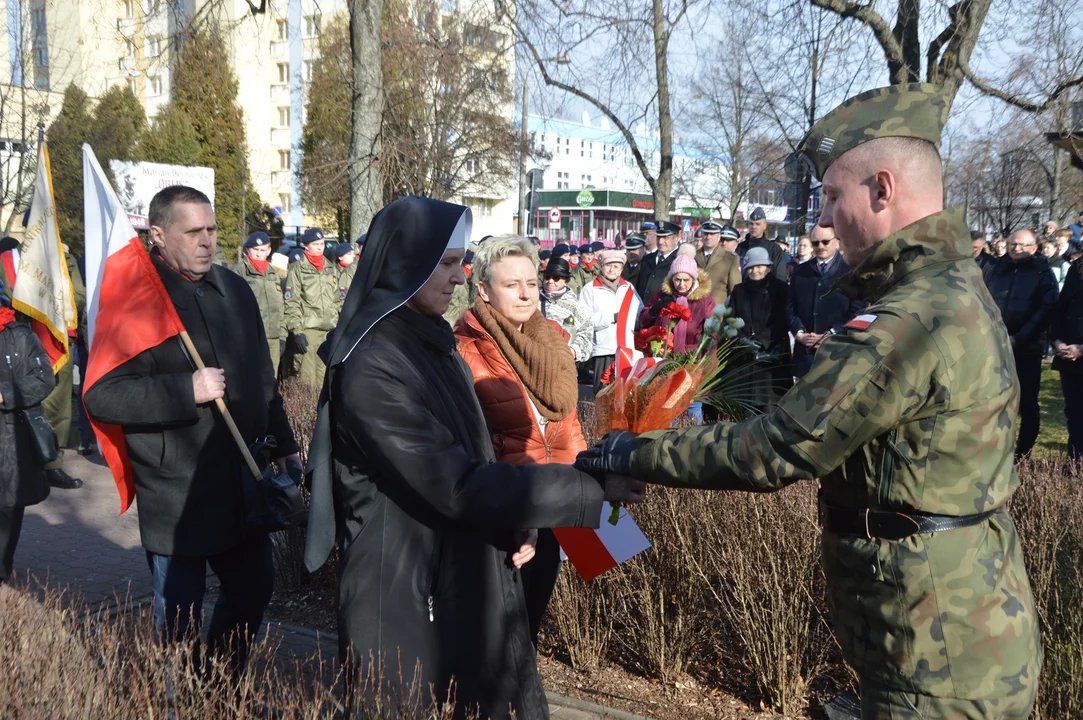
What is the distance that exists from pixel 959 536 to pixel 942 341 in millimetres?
476

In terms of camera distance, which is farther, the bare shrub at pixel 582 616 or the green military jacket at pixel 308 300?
the green military jacket at pixel 308 300

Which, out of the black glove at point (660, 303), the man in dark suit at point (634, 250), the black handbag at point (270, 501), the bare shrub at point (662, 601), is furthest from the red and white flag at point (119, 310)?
the man in dark suit at point (634, 250)

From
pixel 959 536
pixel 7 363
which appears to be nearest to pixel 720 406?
pixel 959 536

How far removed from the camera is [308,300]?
12250mm

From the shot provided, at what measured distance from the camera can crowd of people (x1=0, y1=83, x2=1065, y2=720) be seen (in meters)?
2.19

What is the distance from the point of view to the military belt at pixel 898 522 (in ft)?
7.25

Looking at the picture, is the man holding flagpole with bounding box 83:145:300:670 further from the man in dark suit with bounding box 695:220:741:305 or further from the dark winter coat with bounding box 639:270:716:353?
the man in dark suit with bounding box 695:220:741:305

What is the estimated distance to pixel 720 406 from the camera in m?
3.67

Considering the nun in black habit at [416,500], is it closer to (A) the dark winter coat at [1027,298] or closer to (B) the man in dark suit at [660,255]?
(A) the dark winter coat at [1027,298]

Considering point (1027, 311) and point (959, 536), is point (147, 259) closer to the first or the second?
point (959, 536)

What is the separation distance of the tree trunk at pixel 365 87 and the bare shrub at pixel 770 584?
19.1 feet

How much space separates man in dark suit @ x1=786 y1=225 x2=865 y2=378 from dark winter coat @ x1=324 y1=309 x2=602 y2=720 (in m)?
5.96

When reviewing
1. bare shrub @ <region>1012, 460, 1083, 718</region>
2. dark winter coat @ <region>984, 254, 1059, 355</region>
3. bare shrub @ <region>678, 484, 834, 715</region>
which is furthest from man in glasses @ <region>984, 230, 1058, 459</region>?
bare shrub @ <region>678, 484, 834, 715</region>

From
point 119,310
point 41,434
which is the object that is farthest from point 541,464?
point 41,434
